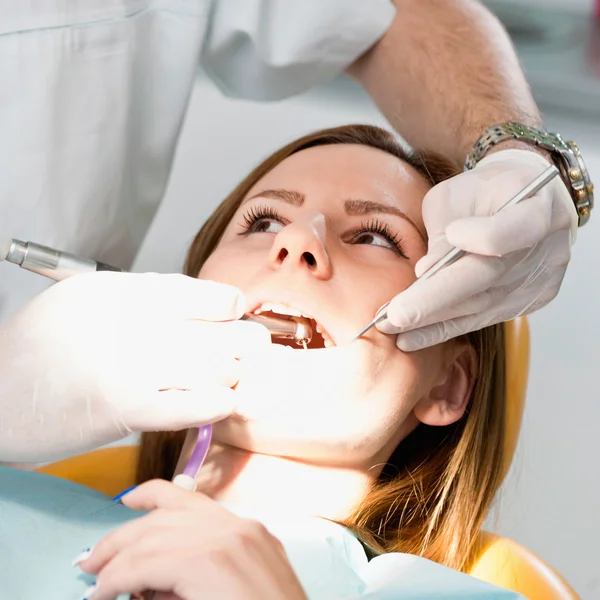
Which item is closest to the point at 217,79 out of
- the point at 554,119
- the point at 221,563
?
the point at 221,563

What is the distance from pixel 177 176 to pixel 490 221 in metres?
2.03

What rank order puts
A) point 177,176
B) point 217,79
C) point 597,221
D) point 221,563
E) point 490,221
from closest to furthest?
1. point 221,563
2. point 490,221
3. point 217,79
4. point 597,221
5. point 177,176

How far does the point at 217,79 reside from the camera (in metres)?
1.86

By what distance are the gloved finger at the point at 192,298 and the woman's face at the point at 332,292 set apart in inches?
3.5

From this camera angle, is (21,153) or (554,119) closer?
(21,153)

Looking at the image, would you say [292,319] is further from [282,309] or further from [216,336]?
[216,336]

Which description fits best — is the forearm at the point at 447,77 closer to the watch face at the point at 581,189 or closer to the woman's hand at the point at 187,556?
the watch face at the point at 581,189

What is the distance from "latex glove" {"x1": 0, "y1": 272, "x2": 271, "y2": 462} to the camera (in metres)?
1.17

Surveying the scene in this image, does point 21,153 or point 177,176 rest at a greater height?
point 21,153

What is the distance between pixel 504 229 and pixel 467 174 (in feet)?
0.44

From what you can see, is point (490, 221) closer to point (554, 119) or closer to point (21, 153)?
point (21, 153)

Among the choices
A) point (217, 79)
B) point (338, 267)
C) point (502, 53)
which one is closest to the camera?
point (338, 267)

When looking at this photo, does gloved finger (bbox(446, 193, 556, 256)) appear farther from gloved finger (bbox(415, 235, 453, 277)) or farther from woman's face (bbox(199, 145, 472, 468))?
woman's face (bbox(199, 145, 472, 468))

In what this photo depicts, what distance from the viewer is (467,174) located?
1347mm
